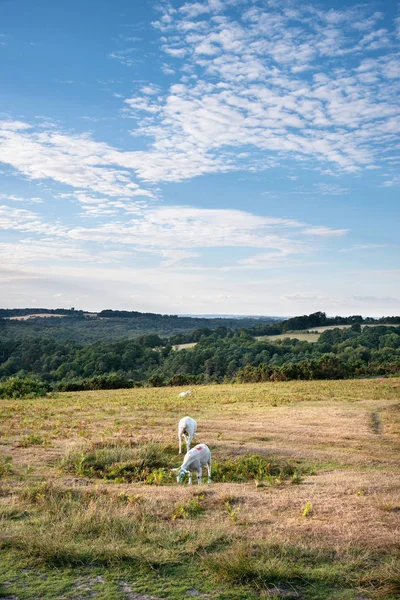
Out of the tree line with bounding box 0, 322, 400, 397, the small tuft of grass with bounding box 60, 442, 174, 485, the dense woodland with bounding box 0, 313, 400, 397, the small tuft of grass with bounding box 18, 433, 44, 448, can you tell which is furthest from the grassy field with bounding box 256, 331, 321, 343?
the small tuft of grass with bounding box 60, 442, 174, 485

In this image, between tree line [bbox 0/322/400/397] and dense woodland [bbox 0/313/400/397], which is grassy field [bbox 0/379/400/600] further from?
tree line [bbox 0/322/400/397]

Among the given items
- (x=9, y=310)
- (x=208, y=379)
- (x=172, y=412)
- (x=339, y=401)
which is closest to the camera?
(x=172, y=412)

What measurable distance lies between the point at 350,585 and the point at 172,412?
59.8 feet

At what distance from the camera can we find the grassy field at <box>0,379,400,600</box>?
6250 mm

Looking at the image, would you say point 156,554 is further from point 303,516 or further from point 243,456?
point 243,456

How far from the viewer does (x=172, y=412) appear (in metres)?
24.0

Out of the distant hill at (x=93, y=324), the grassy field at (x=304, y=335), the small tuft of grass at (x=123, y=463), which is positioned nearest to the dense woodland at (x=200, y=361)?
the grassy field at (x=304, y=335)

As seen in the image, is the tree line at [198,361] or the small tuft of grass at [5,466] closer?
the small tuft of grass at [5,466]

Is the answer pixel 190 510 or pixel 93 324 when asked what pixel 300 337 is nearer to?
pixel 93 324

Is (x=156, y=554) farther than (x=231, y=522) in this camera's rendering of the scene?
No

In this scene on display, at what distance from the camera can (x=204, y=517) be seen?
8.52 metres

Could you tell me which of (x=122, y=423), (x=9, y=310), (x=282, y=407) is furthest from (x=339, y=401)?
(x=9, y=310)

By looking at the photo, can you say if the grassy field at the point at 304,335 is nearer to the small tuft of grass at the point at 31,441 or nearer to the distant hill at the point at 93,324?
the distant hill at the point at 93,324

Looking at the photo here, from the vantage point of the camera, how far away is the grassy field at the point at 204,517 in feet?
20.5
